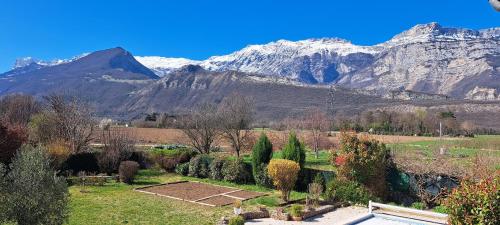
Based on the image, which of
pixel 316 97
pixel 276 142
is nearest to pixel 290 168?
pixel 276 142

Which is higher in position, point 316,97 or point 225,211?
point 316,97

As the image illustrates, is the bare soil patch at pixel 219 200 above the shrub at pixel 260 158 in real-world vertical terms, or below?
below

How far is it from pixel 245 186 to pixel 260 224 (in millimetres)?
9020

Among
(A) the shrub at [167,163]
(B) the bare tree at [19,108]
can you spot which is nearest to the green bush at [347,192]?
(A) the shrub at [167,163]

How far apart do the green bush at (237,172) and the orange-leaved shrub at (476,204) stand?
17.3 metres

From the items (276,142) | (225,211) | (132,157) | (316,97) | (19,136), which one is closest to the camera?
(225,211)

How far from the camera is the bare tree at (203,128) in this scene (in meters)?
37.4

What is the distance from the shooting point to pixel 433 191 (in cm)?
2123

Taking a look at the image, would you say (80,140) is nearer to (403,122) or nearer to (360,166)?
(360,166)

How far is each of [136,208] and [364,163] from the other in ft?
32.3

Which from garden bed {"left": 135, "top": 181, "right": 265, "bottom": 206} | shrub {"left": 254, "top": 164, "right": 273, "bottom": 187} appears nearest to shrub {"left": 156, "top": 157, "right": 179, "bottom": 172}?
garden bed {"left": 135, "top": 181, "right": 265, "bottom": 206}

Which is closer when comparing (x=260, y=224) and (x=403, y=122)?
(x=260, y=224)

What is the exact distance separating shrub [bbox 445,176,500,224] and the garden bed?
1197 centimetres

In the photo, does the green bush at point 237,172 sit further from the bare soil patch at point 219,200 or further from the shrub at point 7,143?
the shrub at point 7,143
